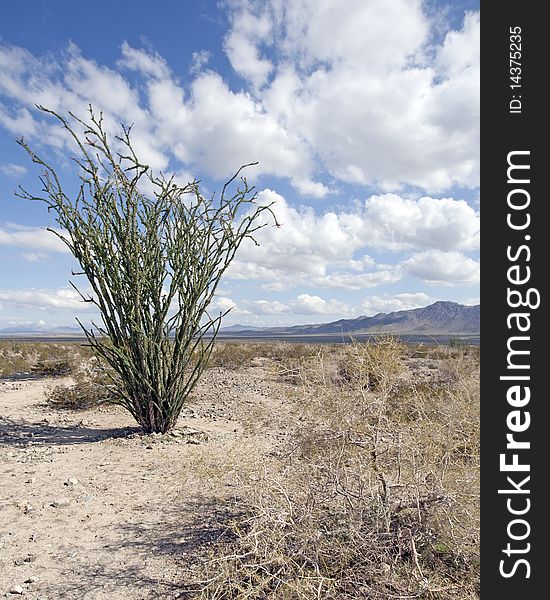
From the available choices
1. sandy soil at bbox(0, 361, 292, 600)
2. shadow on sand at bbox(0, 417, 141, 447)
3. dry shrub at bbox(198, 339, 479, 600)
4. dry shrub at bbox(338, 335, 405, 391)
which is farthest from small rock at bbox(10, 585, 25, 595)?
shadow on sand at bbox(0, 417, 141, 447)

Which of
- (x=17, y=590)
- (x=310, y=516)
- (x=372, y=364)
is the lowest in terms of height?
(x=17, y=590)

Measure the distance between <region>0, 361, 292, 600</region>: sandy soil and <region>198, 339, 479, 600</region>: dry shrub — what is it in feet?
1.30

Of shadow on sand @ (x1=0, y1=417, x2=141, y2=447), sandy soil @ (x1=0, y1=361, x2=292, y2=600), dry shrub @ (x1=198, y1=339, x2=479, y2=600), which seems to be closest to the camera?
dry shrub @ (x1=198, y1=339, x2=479, y2=600)

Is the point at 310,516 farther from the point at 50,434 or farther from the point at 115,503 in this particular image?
the point at 50,434

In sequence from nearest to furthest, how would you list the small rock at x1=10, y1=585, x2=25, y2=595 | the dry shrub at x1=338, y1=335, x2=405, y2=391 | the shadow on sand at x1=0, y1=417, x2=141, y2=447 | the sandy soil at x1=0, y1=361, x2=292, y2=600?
the small rock at x1=10, y1=585, x2=25, y2=595 < the sandy soil at x1=0, y1=361, x2=292, y2=600 < the dry shrub at x1=338, y1=335, x2=405, y2=391 < the shadow on sand at x1=0, y1=417, x2=141, y2=447

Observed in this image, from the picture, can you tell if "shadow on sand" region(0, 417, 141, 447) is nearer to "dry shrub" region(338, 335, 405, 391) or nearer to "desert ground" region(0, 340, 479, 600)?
"desert ground" region(0, 340, 479, 600)

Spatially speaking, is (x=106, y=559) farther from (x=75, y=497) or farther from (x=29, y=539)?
(x=75, y=497)

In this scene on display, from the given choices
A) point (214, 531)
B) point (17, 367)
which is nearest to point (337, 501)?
point (214, 531)

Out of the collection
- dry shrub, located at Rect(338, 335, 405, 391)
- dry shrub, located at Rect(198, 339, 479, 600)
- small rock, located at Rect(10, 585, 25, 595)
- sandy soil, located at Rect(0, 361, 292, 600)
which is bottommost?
small rock, located at Rect(10, 585, 25, 595)

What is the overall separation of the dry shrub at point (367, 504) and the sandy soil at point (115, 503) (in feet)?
1.30

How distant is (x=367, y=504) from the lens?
3182 mm

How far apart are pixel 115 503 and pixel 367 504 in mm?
2652

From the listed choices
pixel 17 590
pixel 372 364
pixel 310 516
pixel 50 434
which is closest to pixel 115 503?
pixel 17 590

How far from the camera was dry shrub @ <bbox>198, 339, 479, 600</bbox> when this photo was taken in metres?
2.81
